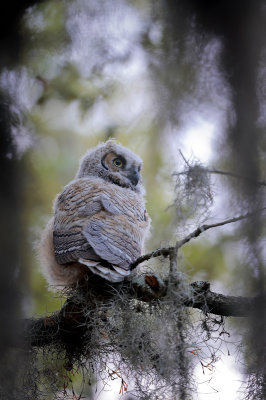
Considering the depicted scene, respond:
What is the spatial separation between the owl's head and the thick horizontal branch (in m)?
0.41

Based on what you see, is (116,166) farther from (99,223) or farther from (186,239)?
(186,239)

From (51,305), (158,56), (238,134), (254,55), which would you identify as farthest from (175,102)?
(51,305)

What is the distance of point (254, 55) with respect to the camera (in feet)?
2.95

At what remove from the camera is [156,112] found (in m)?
1.48

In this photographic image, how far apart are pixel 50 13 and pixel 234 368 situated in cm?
148

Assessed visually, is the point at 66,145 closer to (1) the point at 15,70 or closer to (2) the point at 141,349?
(1) the point at 15,70

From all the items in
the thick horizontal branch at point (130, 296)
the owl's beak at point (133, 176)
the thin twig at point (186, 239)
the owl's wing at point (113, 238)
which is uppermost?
the owl's beak at point (133, 176)

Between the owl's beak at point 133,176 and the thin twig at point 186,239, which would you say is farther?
the owl's beak at point 133,176

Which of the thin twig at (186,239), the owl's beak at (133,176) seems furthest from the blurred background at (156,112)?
the owl's beak at (133,176)

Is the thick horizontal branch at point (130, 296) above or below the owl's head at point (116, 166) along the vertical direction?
below

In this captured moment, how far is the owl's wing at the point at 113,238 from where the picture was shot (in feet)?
3.29

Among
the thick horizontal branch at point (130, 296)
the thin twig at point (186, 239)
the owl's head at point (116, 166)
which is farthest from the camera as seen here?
the owl's head at point (116, 166)

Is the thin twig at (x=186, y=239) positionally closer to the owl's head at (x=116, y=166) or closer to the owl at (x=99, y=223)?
the owl at (x=99, y=223)

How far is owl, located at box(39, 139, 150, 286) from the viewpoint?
101cm
